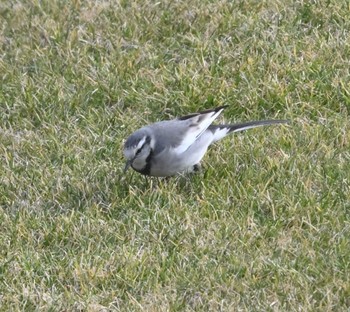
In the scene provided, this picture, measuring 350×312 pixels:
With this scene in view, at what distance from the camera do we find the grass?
6.42 metres

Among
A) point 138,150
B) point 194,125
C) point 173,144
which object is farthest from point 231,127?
point 138,150

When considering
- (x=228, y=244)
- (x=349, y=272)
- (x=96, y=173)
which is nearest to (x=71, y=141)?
(x=96, y=173)

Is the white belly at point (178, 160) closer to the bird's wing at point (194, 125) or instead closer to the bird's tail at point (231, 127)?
the bird's wing at point (194, 125)

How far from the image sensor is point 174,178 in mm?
7664

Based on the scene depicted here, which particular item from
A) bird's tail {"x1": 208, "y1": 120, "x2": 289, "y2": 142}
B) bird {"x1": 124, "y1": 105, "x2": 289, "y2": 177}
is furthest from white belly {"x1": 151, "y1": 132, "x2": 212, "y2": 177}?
bird's tail {"x1": 208, "y1": 120, "x2": 289, "y2": 142}

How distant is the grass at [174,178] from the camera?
6417 mm

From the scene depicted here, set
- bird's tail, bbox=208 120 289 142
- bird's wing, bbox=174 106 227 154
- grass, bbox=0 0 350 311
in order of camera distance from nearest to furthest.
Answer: grass, bbox=0 0 350 311, bird's wing, bbox=174 106 227 154, bird's tail, bbox=208 120 289 142

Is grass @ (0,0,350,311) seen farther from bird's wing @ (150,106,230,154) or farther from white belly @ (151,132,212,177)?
bird's wing @ (150,106,230,154)

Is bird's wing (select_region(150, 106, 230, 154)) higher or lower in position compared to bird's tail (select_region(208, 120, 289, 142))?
higher

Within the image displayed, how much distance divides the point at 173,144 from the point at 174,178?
0.23m

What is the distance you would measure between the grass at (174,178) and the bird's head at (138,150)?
16cm

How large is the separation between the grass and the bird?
0.11 meters

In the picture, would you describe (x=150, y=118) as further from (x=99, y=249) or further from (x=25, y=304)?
(x=25, y=304)

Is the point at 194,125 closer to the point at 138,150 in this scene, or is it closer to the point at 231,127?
the point at 231,127
